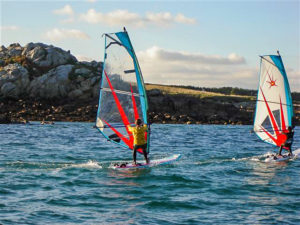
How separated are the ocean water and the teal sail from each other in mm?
2146

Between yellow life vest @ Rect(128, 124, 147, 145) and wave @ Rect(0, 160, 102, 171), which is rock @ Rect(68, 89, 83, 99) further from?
yellow life vest @ Rect(128, 124, 147, 145)

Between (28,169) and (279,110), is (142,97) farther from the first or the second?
(279,110)

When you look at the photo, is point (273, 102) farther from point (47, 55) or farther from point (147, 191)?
point (47, 55)

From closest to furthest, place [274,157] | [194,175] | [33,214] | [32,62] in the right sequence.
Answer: [33,214]
[194,175]
[274,157]
[32,62]

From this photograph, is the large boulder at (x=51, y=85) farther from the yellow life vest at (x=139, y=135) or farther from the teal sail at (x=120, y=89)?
the yellow life vest at (x=139, y=135)

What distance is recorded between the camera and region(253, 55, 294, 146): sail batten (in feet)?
78.2

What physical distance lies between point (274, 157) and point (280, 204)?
944 centimetres

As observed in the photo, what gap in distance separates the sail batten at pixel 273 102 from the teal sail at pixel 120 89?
761 cm

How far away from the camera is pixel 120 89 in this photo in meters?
19.8

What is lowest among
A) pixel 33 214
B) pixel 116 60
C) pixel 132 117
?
pixel 33 214

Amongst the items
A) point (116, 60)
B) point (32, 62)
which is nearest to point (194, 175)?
point (116, 60)

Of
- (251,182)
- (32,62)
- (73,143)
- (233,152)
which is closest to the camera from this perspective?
(251,182)

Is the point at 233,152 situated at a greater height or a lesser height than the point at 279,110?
lesser

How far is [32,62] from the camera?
7575 cm
